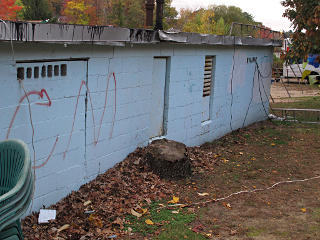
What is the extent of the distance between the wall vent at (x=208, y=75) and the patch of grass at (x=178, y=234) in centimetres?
599

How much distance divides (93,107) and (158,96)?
2.52 metres

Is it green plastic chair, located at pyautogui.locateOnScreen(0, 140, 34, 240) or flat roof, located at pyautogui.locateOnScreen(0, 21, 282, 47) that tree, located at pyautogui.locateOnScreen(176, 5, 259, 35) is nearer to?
flat roof, located at pyautogui.locateOnScreen(0, 21, 282, 47)

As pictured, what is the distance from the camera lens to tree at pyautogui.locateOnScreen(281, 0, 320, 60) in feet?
47.8

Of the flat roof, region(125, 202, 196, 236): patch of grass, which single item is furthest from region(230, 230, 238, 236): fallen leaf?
the flat roof

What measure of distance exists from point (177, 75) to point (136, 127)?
2.01m

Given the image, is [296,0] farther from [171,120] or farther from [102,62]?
[102,62]

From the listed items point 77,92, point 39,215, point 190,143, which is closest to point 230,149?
point 190,143

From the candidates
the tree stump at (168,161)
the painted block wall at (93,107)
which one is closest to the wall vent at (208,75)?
the painted block wall at (93,107)

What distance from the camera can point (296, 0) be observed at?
52.7 feet

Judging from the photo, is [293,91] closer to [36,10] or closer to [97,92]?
[36,10]

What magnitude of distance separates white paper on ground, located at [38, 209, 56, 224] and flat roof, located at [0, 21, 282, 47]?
2.37 m

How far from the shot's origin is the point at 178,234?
580 centimetres

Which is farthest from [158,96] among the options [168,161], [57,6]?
[57,6]

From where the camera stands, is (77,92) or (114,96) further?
(114,96)
